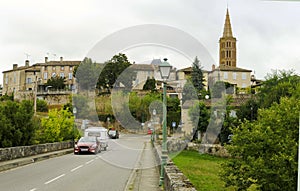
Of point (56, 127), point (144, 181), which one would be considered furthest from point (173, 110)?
point (144, 181)

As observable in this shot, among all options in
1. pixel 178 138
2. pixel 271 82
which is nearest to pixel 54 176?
pixel 178 138

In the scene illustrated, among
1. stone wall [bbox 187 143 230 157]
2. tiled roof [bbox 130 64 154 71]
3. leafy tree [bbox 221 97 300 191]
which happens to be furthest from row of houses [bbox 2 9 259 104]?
leafy tree [bbox 221 97 300 191]

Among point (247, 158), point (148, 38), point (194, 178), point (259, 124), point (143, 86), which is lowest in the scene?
point (194, 178)

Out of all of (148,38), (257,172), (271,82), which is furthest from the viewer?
(271,82)

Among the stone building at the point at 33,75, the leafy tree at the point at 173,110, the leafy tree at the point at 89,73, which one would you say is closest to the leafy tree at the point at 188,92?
the leafy tree at the point at 173,110

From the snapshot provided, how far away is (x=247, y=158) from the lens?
1267cm

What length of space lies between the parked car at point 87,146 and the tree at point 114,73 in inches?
525

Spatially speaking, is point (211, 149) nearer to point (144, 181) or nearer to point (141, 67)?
point (141, 67)

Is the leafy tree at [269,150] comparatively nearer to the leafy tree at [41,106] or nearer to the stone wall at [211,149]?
the stone wall at [211,149]

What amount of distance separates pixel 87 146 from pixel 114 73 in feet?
50.3

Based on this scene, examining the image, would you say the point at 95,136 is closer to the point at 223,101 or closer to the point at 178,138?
the point at 178,138

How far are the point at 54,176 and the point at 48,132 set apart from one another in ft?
70.0

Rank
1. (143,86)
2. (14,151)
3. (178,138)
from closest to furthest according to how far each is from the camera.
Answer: (143,86) → (14,151) → (178,138)

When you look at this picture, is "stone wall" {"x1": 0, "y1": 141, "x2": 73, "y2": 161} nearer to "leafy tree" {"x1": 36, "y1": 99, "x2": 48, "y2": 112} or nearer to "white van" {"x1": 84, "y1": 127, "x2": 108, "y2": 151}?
"white van" {"x1": 84, "y1": 127, "x2": 108, "y2": 151}
